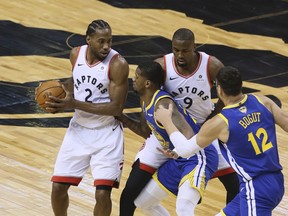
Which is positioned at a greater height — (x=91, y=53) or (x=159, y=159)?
(x=91, y=53)

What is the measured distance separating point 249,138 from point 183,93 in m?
1.38

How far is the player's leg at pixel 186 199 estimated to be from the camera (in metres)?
7.52

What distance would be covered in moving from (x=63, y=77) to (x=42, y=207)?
12.1 ft

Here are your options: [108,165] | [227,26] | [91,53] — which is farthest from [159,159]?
[227,26]

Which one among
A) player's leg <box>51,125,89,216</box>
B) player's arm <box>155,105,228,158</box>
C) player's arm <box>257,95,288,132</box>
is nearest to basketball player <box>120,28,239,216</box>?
player's leg <box>51,125,89,216</box>

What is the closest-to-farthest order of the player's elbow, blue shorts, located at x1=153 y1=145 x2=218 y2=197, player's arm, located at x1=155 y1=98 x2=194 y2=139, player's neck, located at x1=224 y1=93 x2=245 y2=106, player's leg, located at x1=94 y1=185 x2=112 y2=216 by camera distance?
1. player's neck, located at x1=224 y1=93 x2=245 y2=106
2. the player's elbow
3. player's arm, located at x1=155 y1=98 x2=194 y2=139
4. blue shorts, located at x1=153 y1=145 x2=218 y2=197
5. player's leg, located at x1=94 y1=185 x2=112 y2=216

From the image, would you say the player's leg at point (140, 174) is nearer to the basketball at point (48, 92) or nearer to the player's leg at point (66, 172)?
the player's leg at point (66, 172)

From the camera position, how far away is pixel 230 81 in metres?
6.75

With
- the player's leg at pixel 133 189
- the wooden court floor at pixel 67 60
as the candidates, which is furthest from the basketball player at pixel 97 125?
the wooden court floor at pixel 67 60

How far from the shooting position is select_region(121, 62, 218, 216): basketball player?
24.8ft

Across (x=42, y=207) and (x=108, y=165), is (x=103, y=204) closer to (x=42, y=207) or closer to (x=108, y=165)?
(x=108, y=165)

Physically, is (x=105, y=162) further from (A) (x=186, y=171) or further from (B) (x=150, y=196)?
(A) (x=186, y=171)

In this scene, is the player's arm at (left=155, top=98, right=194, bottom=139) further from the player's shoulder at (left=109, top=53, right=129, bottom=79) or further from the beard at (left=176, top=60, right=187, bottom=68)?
the player's shoulder at (left=109, top=53, right=129, bottom=79)

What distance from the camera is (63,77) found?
40.2ft
